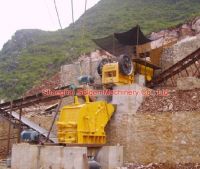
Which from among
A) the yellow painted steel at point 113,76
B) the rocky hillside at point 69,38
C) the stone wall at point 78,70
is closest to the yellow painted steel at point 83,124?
the yellow painted steel at point 113,76

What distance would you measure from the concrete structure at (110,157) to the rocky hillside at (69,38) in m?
24.7

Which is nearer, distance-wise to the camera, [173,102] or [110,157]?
[110,157]

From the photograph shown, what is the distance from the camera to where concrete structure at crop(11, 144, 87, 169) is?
1480 centimetres

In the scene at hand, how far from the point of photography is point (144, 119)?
16.2m

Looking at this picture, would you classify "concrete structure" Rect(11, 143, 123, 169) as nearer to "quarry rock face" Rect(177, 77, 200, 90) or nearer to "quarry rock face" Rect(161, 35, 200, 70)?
"quarry rock face" Rect(177, 77, 200, 90)

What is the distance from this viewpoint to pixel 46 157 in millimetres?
15562

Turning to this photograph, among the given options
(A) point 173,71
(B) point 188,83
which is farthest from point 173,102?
(A) point 173,71

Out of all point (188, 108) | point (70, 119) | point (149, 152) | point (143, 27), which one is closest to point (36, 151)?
point (70, 119)

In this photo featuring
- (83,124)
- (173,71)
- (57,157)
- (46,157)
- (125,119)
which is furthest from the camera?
(173,71)

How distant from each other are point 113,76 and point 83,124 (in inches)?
123

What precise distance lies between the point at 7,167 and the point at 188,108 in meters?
7.42

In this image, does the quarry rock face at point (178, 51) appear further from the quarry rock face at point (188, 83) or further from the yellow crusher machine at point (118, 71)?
the quarry rock face at point (188, 83)

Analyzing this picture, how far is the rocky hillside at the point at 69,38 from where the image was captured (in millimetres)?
44419

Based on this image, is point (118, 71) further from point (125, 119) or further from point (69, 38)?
point (69, 38)
